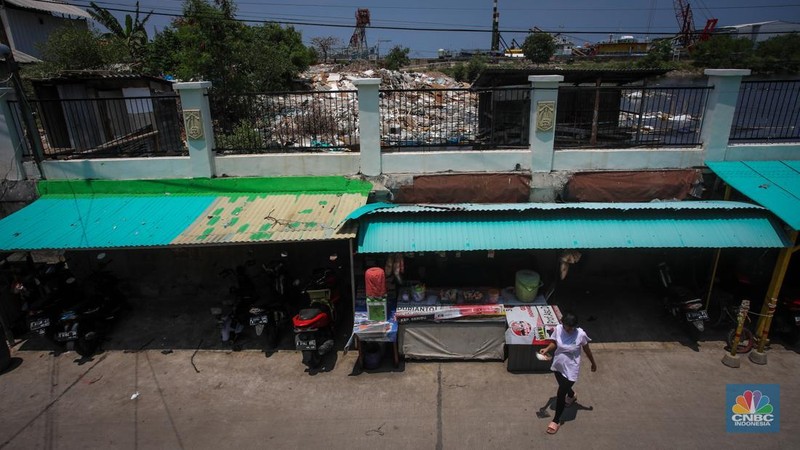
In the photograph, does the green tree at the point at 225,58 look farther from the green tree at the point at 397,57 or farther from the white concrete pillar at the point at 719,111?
the green tree at the point at 397,57

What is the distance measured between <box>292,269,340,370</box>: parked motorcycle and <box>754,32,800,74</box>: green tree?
40.8 metres

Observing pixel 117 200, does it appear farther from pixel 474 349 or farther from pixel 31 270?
pixel 474 349

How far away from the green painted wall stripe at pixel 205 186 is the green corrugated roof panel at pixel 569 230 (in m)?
1.48

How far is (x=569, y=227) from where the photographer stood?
687 cm

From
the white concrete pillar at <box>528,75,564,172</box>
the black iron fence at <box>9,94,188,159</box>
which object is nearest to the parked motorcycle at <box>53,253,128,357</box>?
the black iron fence at <box>9,94,188,159</box>

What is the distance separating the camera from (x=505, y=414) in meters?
6.07

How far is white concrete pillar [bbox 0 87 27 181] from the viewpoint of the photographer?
26.2 feet

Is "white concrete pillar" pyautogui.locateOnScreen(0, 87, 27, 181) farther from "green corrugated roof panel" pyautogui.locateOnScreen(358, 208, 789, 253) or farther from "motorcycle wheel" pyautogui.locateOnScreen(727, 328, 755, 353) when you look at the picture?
"motorcycle wheel" pyautogui.locateOnScreen(727, 328, 755, 353)

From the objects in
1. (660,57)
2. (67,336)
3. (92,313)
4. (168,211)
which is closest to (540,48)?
(660,57)

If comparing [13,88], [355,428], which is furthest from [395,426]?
[13,88]

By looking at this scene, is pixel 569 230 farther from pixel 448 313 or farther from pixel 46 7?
pixel 46 7

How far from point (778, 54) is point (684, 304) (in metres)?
47.1

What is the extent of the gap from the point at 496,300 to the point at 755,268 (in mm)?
4753

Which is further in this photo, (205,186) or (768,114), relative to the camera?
(768,114)
